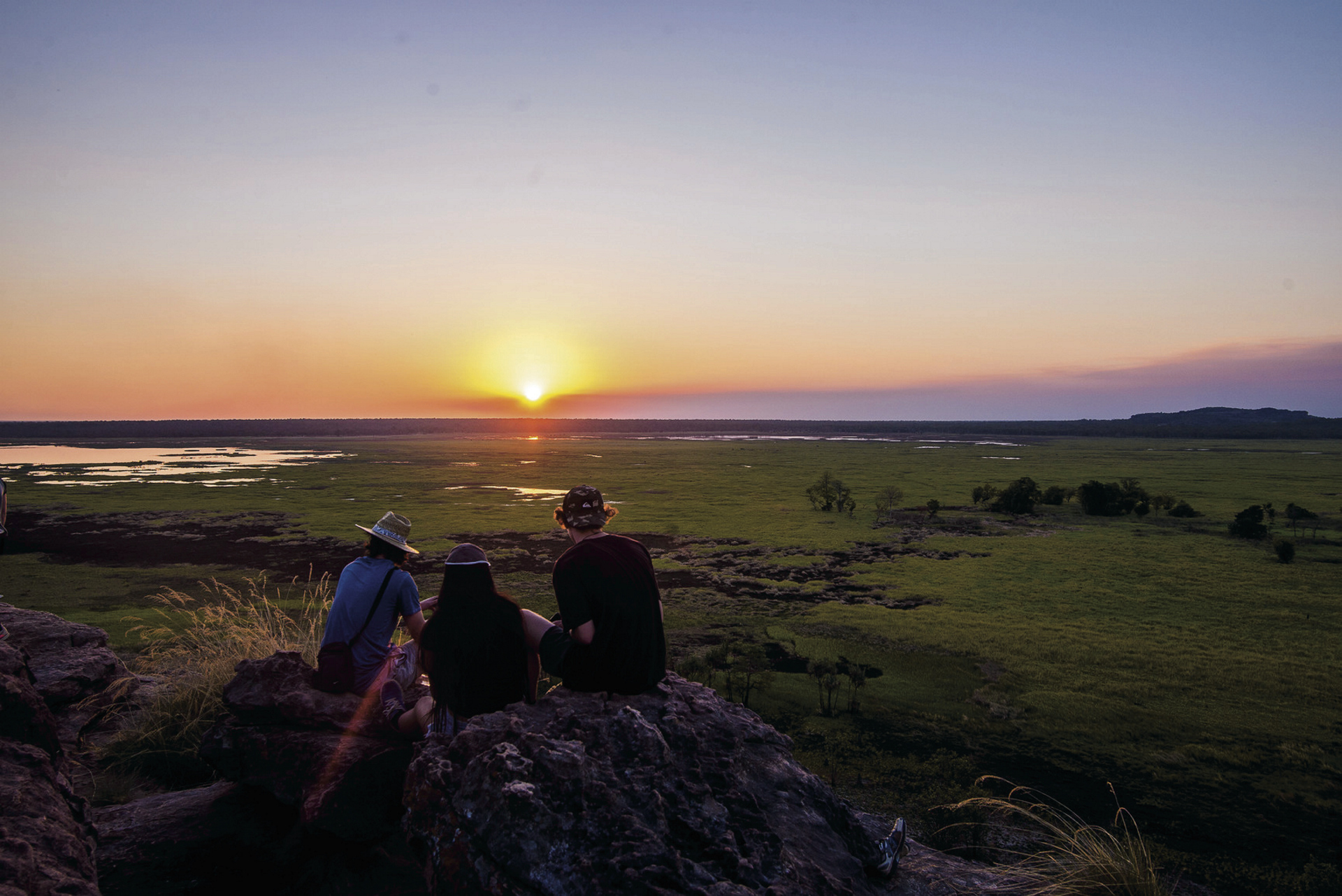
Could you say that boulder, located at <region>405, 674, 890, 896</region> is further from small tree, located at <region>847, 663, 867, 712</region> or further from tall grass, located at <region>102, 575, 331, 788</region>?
small tree, located at <region>847, 663, 867, 712</region>

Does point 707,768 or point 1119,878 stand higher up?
point 707,768

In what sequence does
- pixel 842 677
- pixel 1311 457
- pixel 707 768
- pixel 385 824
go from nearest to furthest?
pixel 707 768
pixel 385 824
pixel 842 677
pixel 1311 457

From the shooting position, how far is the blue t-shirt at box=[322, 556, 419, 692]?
4723 millimetres

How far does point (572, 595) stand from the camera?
373cm

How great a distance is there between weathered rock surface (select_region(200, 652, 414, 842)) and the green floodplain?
458 centimetres

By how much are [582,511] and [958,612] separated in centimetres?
1163

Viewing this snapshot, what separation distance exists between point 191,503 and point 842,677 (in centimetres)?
3003

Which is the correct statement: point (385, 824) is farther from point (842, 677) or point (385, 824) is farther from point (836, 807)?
point (842, 677)

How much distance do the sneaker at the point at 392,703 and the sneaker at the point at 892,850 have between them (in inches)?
119

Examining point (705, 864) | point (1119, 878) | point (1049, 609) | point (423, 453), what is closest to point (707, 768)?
point (705, 864)

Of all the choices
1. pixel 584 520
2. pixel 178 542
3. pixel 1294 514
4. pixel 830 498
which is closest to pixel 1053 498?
pixel 1294 514

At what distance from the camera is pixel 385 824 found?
399 centimetres

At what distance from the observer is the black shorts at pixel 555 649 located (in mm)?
3873

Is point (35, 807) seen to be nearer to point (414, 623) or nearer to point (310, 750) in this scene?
point (310, 750)
